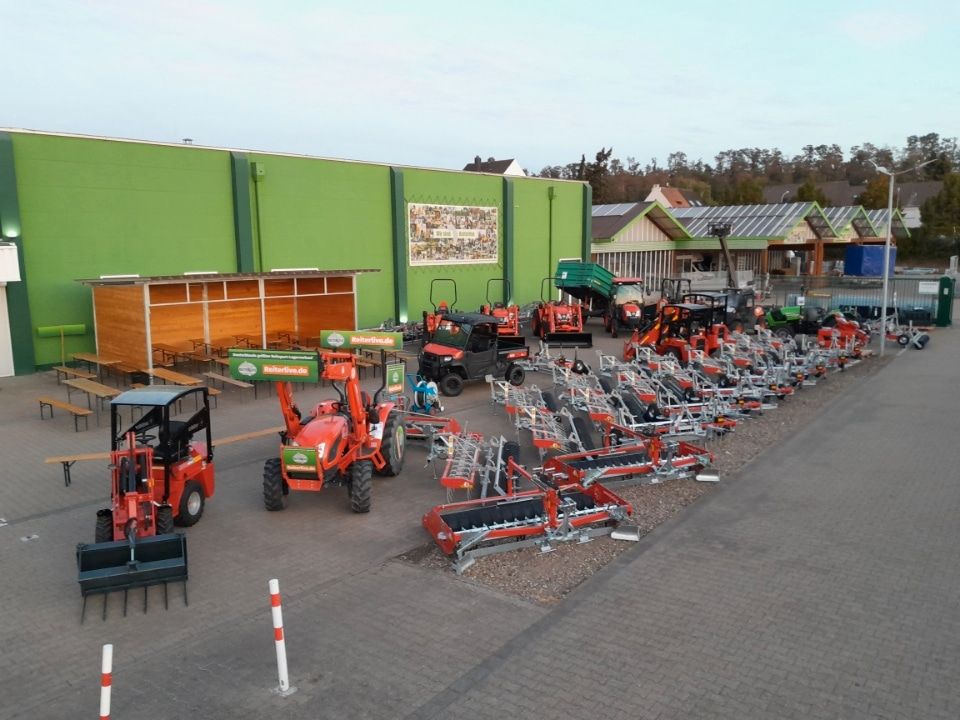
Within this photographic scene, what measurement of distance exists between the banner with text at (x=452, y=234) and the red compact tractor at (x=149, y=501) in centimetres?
1674

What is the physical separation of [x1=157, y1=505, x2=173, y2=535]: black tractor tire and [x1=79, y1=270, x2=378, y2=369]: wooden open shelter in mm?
8933

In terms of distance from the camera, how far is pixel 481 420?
13523 mm

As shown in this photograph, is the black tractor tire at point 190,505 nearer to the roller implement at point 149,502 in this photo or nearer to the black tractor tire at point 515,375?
the roller implement at point 149,502

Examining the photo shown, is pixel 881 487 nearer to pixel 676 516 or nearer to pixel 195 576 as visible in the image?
pixel 676 516

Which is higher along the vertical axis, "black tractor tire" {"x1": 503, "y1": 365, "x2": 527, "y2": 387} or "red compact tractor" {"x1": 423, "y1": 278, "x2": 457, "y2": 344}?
"red compact tractor" {"x1": 423, "y1": 278, "x2": 457, "y2": 344}

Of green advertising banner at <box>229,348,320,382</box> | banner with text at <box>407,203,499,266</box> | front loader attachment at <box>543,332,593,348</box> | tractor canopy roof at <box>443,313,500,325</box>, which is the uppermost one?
banner with text at <box>407,203,499,266</box>

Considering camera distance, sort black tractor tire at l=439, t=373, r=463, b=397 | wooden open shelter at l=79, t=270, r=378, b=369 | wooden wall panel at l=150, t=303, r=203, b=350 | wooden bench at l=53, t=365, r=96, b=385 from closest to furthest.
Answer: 1. black tractor tire at l=439, t=373, r=463, b=397
2. wooden bench at l=53, t=365, r=96, b=385
3. wooden open shelter at l=79, t=270, r=378, b=369
4. wooden wall panel at l=150, t=303, r=203, b=350

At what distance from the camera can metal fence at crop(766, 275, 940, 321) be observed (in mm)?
26922

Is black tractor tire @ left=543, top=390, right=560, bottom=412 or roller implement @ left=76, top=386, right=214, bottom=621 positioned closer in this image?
roller implement @ left=76, top=386, right=214, bottom=621

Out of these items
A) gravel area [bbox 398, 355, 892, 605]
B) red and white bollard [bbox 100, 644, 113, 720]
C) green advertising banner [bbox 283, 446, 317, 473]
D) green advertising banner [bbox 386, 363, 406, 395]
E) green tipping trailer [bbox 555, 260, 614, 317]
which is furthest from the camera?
green tipping trailer [bbox 555, 260, 614, 317]

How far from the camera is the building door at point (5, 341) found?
16.5 meters

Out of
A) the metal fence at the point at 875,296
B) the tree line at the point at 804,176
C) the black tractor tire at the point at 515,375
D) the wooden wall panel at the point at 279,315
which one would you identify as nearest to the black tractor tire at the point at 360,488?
the black tractor tire at the point at 515,375

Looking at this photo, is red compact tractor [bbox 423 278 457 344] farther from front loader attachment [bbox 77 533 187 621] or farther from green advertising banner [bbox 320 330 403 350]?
front loader attachment [bbox 77 533 187 621]

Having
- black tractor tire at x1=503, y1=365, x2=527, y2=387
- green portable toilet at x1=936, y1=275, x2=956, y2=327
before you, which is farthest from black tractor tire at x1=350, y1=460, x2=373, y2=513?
green portable toilet at x1=936, y1=275, x2=956, y2=327
